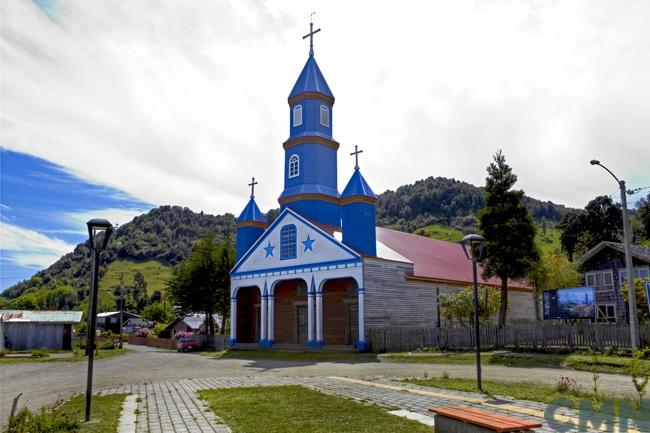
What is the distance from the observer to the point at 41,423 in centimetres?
830

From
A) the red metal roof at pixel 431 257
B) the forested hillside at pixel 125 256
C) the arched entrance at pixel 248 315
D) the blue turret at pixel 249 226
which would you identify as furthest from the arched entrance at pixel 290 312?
the forested hillside at pixel 125 256

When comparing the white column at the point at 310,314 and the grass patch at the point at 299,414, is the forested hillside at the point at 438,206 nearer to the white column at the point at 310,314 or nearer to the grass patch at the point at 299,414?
the white column at the point at 310,314

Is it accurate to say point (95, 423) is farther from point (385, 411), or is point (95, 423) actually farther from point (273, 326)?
point (273, 326)

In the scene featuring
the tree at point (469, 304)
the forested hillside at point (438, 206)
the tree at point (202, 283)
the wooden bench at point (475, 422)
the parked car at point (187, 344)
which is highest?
the forested hillside at point (438, 206)

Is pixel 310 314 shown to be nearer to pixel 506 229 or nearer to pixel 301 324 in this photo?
pixel 301 324

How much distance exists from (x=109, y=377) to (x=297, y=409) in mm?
13093

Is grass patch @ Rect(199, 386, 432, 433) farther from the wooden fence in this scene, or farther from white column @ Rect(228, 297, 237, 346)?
white column @ Rect(228, 297, 237, 346)

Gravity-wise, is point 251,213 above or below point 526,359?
above

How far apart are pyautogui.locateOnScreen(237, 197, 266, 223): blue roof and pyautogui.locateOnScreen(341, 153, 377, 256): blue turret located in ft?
31.0

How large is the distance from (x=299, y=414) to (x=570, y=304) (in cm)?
1874

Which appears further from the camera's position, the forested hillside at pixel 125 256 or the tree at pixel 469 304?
the forested hillside at pixel 125 256

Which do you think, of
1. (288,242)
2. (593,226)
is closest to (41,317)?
(288,242)

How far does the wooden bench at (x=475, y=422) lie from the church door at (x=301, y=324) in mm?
28048

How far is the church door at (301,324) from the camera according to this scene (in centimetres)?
3503
